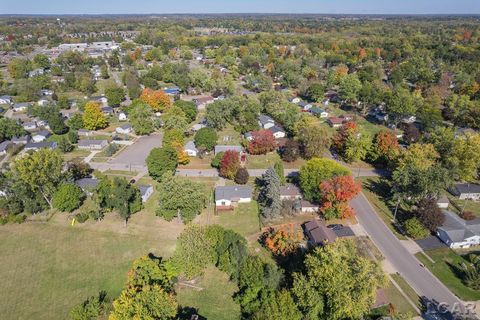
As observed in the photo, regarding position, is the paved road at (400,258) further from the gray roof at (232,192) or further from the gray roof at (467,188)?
the gray roof at (232,192)

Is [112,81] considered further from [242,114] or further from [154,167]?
[154,167]

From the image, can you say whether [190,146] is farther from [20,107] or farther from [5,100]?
[5,100]

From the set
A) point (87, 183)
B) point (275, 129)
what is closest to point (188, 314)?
point (87, 183)

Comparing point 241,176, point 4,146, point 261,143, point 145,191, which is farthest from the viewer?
point 4,146

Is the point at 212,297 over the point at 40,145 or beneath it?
beneath

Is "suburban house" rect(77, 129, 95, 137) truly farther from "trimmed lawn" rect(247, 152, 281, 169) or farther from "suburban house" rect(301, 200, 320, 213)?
"suburban house" rect(301, 200, 320, 213)

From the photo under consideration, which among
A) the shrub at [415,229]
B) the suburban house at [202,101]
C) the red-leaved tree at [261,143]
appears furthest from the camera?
the suburban house at [202,101]

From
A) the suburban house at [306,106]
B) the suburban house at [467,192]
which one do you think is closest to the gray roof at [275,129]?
the suburban house at [306,106]
